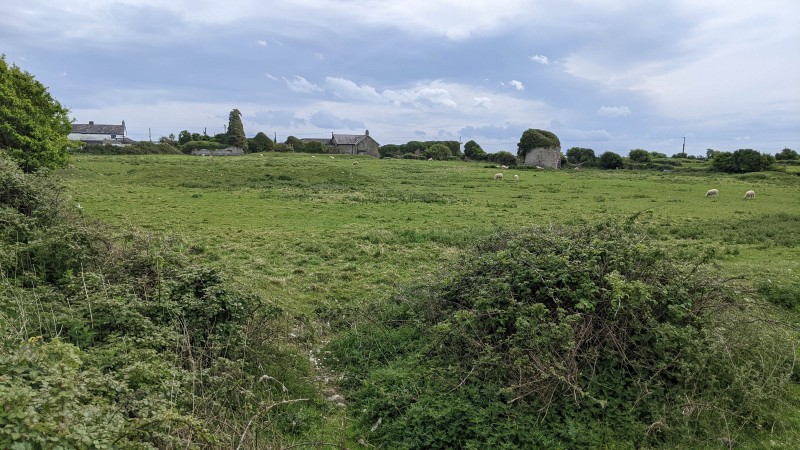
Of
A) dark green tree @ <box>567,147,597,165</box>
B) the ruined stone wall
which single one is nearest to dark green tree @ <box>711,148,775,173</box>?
dark green tree @ <box>567,147,597,165</box>

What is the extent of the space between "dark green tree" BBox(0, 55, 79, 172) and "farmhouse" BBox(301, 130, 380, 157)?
2332 inches

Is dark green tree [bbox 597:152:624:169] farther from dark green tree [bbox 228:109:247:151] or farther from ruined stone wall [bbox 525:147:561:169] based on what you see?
dark green tree [bbox 228:109:247:151]

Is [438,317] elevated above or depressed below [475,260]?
below

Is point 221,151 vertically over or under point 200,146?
under

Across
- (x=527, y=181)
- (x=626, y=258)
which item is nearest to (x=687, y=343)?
(x=626, y=258)

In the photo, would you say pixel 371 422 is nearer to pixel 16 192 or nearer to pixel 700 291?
pixel 700 291

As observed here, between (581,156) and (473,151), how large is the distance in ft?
51.9

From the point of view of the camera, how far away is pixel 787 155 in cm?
6644

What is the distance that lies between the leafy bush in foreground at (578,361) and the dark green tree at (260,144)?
241 ft

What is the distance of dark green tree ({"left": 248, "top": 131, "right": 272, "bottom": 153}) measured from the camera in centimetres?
7656

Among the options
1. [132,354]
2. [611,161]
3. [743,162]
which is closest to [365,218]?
[132,354]

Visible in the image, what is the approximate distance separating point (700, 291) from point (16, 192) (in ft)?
43.7

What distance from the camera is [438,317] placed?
7621mm

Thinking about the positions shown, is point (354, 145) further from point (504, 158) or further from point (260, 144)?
point (504, 158)
